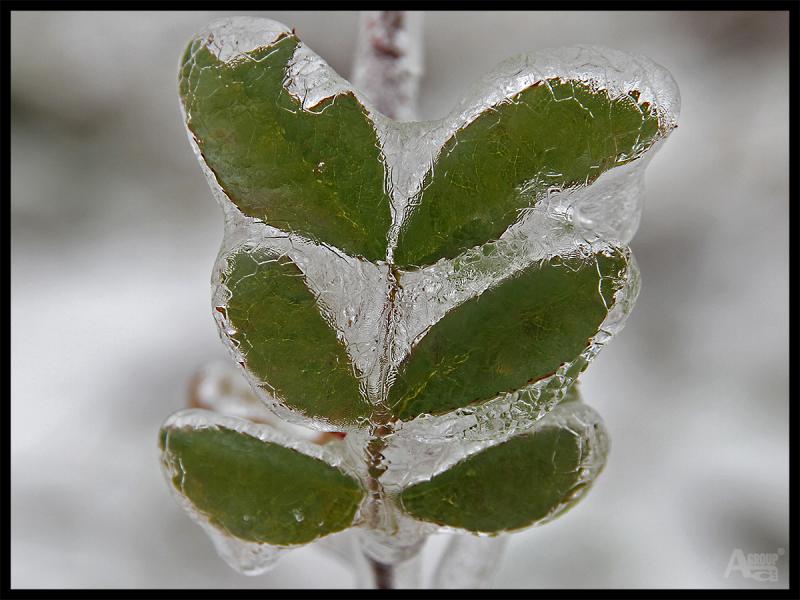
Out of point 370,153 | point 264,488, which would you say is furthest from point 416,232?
point 264,488

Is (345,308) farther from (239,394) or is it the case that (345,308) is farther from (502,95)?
(239,394)

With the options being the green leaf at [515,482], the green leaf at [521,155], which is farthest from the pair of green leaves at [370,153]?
the green leaf at [515,482]

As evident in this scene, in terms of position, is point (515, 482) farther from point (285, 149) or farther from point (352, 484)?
point (285, 149)

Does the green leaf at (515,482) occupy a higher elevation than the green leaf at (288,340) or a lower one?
lower

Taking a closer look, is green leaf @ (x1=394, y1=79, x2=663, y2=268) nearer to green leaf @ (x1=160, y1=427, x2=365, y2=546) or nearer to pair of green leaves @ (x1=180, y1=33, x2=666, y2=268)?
pair of green leaves @ (x1=180, y1=33, x2=666, y2=268)

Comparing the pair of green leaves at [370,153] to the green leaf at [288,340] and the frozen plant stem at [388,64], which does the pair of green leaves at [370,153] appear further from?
the frozen plant stem at [388,64]

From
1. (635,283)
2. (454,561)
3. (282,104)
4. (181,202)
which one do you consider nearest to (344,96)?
(282,104)

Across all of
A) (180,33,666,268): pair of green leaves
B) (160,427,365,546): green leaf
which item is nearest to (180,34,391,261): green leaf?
(180,33,666,268): pair of green leaves
